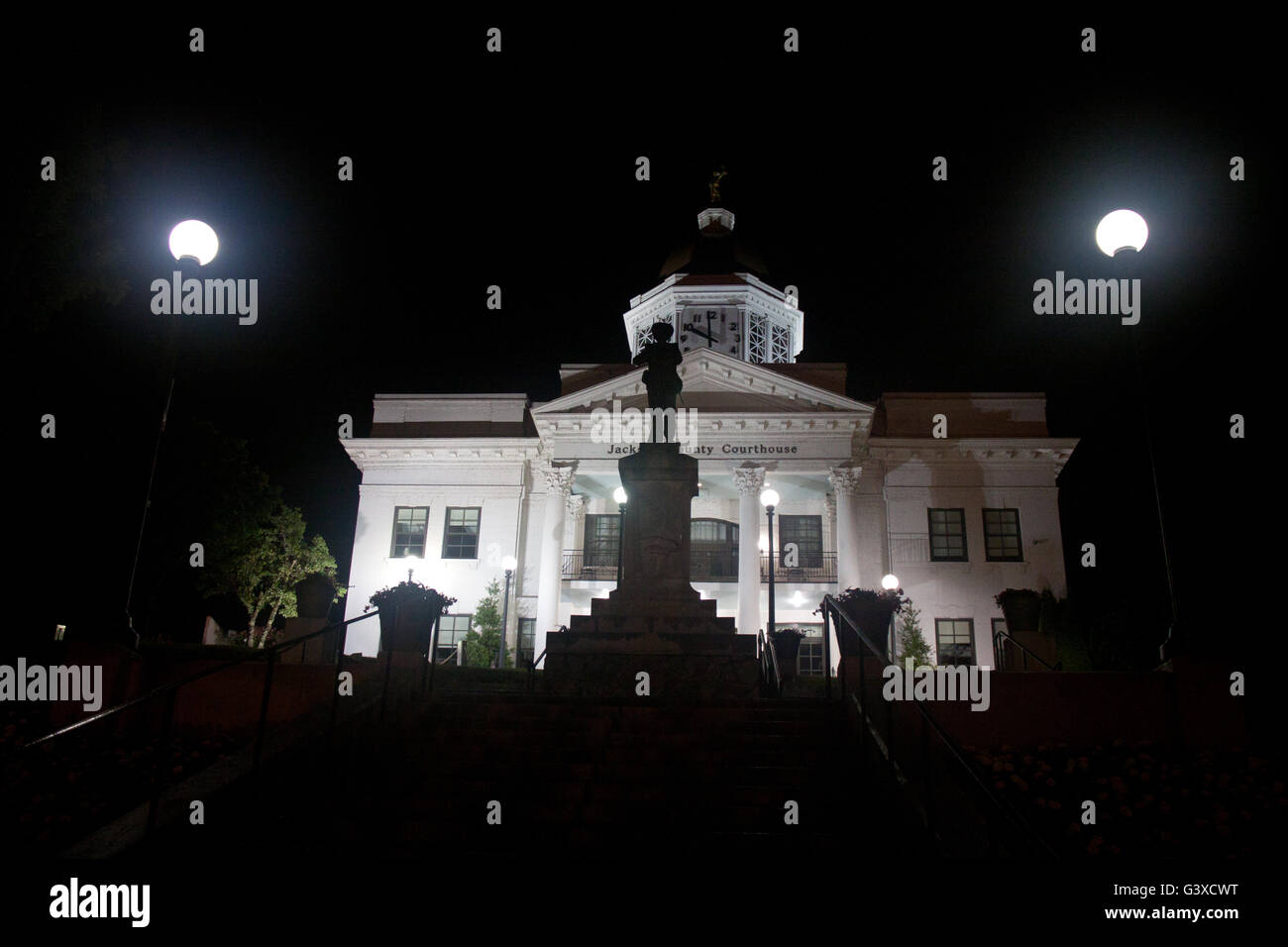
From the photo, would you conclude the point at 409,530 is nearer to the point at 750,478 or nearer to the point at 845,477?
the point at 750,478

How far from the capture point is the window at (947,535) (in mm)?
29734

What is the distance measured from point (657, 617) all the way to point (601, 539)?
19130mm

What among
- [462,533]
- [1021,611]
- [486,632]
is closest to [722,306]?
[462,533]

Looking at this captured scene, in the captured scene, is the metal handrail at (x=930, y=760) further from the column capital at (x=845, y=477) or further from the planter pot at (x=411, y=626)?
the column capital at (x=845, y=477)

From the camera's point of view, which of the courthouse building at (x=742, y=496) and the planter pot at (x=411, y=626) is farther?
the courthouse building at (x=742, y=496)

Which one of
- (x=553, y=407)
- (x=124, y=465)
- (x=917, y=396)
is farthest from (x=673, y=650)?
(x=917, y=396)

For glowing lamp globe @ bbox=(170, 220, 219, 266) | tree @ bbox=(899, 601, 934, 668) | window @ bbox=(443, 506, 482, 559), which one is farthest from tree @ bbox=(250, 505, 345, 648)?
glowing lamp globe @ bbox=(170, 220, 219, 266)

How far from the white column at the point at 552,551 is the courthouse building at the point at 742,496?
0.06 m

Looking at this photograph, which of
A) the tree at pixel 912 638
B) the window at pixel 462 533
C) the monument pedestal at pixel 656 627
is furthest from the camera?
the window at pixel 462 533

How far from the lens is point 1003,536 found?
97.8ft

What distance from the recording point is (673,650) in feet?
40.1

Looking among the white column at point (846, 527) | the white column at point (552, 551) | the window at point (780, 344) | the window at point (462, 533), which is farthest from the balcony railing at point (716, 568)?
the window at point (780, 344)

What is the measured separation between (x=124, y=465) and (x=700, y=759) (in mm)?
13315
